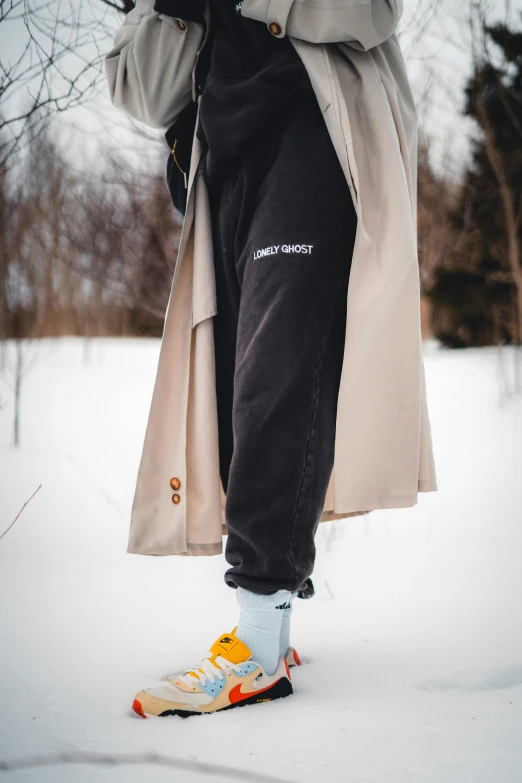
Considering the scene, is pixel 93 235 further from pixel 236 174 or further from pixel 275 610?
pixel 275 610

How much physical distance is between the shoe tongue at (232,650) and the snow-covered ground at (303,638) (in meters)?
0.10

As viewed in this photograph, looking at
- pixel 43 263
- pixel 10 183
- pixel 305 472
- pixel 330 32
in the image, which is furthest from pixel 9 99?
pixel 43 263

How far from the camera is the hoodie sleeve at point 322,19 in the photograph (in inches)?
44.6

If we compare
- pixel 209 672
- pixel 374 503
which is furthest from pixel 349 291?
A: pixel 209 672

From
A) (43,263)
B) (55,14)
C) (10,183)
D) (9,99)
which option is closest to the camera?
(55,14)

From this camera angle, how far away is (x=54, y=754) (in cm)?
87

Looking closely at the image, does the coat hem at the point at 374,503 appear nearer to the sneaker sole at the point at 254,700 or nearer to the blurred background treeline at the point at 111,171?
the sneaker sole at the point at 254,700

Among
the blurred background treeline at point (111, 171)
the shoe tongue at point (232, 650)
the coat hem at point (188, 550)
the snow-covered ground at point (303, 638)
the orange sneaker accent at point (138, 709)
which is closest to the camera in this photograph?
the snow-covered ground at point (303, 638)

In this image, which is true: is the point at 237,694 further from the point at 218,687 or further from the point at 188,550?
the point at 188,550

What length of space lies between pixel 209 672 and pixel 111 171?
3485mm

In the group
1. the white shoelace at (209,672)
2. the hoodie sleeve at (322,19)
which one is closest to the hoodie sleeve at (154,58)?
the hoodie sleeve at (322,19)

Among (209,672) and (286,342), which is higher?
(286,342)

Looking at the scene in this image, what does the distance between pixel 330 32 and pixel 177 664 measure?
1272 mm

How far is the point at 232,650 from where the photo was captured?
1112 millimetres
